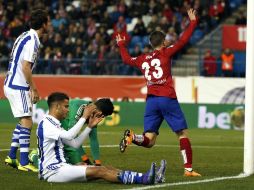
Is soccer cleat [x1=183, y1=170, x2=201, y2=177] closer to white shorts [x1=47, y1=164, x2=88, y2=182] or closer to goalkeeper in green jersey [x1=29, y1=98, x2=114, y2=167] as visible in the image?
goalkeeper in green jersey [x1=29, y1=98, x2=114, y2=167]

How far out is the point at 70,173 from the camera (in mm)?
11680

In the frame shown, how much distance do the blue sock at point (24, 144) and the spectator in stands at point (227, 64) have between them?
17.8m

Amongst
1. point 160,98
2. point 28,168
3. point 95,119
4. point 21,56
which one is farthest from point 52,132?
point 160,98

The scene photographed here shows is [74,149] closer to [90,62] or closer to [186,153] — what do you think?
[186,153]

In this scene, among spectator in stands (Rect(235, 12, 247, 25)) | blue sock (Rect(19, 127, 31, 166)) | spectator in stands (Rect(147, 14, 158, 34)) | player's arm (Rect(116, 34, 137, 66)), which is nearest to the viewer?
blue sock (Rect(19, 127, 31, 166))

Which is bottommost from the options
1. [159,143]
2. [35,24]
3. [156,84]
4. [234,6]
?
[159,143]

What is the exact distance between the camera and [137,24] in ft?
113

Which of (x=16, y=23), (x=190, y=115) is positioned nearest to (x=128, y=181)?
(x=190, y=115)

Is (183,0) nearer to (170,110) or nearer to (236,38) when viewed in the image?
(236,38)

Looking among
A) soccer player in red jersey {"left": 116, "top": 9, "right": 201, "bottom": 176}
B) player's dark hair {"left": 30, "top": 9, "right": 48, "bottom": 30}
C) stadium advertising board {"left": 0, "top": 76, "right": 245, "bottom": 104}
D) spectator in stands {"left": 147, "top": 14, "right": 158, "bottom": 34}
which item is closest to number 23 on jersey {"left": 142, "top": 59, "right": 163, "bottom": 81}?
soccer player in red jersey {"left": 116, "top": 9, "right": 201, "bottom": 176}

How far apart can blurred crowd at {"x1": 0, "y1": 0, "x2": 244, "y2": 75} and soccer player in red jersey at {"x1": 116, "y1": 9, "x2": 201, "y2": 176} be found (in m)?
17.8

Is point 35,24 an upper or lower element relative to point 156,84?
upper

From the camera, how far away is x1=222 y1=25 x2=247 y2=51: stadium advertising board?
32.4 m

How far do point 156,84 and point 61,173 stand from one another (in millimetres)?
2920
